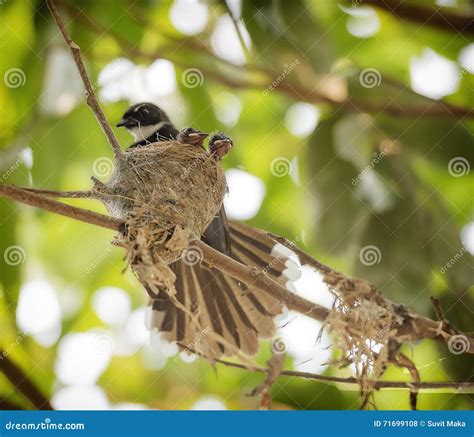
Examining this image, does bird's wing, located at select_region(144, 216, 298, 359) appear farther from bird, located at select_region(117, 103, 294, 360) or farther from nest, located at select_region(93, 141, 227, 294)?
nest, located at select_region(93, 141, 227, 294)

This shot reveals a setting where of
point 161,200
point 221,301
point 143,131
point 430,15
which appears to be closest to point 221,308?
point 221,301

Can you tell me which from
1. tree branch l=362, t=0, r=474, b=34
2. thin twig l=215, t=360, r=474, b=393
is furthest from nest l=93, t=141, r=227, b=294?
tree branch l=362, t=0, r=474, b=34

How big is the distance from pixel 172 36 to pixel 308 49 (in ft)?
3.02

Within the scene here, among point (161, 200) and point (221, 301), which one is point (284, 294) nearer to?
point (161, 200)

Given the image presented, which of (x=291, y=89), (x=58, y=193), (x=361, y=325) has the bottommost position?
(x=361, y=325)

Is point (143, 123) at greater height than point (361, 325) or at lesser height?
greater

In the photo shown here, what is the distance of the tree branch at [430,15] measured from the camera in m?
3.52

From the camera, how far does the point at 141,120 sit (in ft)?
12.8

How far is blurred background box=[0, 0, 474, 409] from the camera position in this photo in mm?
3305

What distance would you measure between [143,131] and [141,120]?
0.20 feet

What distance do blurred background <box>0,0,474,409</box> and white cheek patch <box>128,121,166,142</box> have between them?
168 mm

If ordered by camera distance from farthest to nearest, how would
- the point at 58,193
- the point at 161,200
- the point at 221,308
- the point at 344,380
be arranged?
the point at 221,308
the point at 161,200
the point at 344,380
the point at 58,193

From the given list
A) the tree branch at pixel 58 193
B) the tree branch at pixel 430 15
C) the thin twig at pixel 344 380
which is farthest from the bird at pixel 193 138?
the tree branch at pixel 430 15
